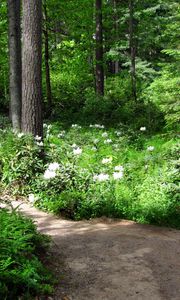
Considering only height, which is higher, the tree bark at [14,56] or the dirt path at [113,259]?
the tree bark at [14,56]

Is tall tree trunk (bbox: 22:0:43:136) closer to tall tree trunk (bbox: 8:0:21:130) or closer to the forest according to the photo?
the forest

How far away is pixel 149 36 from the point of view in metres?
22.0

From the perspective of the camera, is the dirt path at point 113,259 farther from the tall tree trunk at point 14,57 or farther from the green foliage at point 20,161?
the tall tree trunk at point 14,57

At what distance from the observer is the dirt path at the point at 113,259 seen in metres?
4.46

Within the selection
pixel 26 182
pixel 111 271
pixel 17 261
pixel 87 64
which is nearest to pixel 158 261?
pixel 111 271

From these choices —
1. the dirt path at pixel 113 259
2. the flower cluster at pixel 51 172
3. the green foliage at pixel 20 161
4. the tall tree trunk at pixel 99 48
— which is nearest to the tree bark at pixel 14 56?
the green foliage at pixel 20 161

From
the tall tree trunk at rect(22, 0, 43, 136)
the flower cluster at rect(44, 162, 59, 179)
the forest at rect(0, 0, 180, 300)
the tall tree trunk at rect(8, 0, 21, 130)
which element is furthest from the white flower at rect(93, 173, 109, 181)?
the tall tree trunk at rect(8, 0, 21, 130)

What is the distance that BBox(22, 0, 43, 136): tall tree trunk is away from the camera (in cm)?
898

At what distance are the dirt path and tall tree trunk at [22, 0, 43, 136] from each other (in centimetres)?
280

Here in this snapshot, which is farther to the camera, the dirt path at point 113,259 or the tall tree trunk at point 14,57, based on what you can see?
the tall tree trunk at point 14,57

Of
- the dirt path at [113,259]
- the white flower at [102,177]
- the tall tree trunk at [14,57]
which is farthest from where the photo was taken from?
the tall tree trunk at [14,57]

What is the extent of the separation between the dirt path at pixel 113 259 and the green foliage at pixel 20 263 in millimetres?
285

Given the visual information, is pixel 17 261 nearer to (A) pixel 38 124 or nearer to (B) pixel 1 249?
(B) pixel 1 249

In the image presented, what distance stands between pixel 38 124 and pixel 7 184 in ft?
5.46
